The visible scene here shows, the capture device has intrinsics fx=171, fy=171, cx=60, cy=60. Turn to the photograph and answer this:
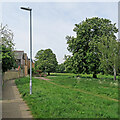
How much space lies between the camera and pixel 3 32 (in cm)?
1730

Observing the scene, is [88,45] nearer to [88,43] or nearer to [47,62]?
[88,43]

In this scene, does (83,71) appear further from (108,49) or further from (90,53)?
(108,49)

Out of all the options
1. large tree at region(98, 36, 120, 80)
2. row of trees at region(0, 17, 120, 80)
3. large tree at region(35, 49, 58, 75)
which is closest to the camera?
large tree at region(98, 36, 120, 80)

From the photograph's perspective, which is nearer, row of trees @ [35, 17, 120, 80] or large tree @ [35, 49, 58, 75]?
row of trees @ [35, 17, 120, 80]

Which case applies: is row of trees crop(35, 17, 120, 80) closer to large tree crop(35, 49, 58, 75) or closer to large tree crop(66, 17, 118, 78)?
large tree crop(66, 17, 118, 78)

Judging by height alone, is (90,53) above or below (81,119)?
above

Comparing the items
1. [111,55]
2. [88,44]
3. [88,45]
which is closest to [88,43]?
[88,44]

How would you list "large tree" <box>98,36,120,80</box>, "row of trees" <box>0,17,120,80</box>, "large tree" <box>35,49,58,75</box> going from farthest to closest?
"large tree" <box>35,49,58,75</box> → "row of trees" <box>0,17,120,80</box> → "large tree" <box>98,36,120,80</box>

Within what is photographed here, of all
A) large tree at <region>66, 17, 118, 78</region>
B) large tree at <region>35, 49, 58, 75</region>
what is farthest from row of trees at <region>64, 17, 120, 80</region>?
large tree at <region>35, 49, 58, 75</region>

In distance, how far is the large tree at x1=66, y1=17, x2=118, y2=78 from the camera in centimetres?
2862

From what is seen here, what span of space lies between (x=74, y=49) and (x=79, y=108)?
24.5 metres

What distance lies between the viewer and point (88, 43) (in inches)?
1163

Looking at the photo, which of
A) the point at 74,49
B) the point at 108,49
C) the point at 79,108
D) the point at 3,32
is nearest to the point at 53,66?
the point at 74,49

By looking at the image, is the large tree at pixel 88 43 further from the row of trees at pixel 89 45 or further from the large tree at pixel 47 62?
the large tree at pixel 47 62
